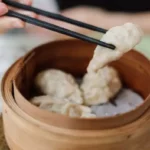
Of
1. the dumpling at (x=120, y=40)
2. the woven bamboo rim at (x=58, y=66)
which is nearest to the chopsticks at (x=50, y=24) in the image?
the dumpling at (x=120, y=40)

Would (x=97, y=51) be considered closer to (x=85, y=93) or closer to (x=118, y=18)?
(x=85, y=93)

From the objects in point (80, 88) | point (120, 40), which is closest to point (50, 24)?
point (120, 40)

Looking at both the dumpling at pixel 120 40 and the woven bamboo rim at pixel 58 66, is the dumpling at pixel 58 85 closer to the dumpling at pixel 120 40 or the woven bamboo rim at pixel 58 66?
the woven bamboo rim at pixel 58 66

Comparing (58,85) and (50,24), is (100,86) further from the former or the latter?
(50,24)

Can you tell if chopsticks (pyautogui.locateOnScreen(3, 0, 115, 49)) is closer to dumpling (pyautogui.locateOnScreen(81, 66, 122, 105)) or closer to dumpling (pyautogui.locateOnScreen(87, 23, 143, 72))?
dumpling (pyautogui.locateOnScreen(87, 23, 143, 72))

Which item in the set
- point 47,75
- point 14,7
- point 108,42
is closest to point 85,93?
point 47,75

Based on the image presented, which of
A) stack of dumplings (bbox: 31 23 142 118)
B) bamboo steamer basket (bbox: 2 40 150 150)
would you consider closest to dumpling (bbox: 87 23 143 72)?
stack of dumplings (bbox: 31 23 142 118)
